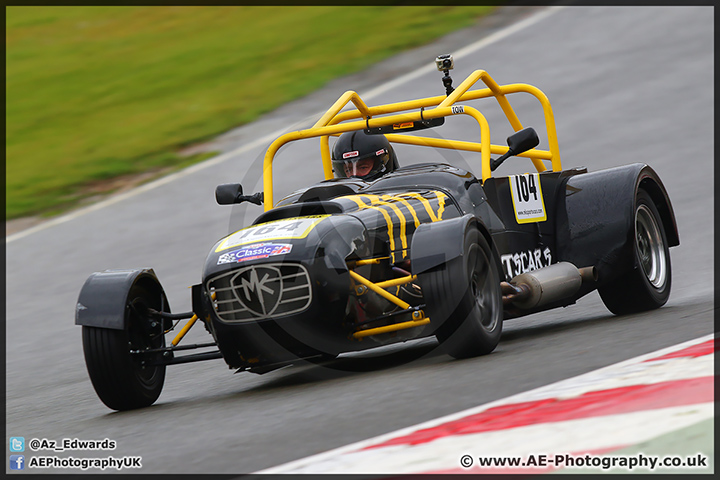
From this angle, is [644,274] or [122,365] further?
[644,274]

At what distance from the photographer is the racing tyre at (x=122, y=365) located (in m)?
6.16

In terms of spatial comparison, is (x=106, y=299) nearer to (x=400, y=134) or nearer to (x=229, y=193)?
(x=229, y=193)

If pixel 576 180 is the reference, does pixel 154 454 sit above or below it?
below

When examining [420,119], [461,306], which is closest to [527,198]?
[420,119]

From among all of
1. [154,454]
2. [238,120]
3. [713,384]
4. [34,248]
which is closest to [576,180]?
[713,384]

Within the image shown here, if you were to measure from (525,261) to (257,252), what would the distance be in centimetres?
229

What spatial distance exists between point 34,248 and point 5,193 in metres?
2.72

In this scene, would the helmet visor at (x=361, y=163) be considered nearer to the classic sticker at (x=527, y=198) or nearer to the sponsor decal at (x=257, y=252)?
the classic sticker at (x=527, y=198)

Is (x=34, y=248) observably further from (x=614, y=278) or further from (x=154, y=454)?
(x=154, y=454)

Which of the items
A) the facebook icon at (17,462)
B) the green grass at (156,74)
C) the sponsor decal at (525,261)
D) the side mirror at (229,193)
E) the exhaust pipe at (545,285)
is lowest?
the facebook icon at (17,462)

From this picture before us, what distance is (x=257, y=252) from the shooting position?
594 centimetres

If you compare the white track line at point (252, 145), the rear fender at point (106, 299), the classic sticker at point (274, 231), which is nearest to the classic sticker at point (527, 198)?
the classic sticker at point (274, 231)

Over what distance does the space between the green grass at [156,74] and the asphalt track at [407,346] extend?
1011 mm

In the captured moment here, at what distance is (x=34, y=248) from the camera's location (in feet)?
43.3
